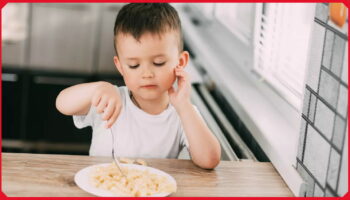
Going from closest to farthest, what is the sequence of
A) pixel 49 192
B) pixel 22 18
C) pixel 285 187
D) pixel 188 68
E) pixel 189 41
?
pixel 49 192 → pixel 285 187 → pixel 188 68 → pixel 189 41 → pixel 22 18

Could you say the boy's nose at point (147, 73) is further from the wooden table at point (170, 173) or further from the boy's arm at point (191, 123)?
the wooden table at point (170, 173)

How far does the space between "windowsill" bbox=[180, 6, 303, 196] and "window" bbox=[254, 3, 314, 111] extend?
0.16ft

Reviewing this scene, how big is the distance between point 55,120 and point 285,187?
247 cm

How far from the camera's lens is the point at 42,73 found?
3594 millimetres

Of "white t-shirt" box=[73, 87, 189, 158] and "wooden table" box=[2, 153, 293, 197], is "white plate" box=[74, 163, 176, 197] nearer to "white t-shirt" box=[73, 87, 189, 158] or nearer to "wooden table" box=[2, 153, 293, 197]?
"wooden table" box=[2, 153, 293, 197]

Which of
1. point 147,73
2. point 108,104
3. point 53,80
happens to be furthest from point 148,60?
point 53,80

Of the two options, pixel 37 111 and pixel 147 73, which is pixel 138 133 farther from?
pixel 37 111

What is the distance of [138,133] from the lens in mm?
1564

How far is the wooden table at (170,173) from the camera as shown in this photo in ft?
3.86

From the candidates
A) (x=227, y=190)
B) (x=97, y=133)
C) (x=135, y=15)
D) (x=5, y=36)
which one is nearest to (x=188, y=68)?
(x=97, y=133)

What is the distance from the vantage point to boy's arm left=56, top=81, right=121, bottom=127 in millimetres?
1228

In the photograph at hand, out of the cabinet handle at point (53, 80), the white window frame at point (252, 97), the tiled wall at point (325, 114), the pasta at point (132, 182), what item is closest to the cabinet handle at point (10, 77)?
the cabinet handle at point (53, 80)

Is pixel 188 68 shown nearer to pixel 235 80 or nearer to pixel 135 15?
pixel 235 80

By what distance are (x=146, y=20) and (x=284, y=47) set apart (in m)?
0.74
